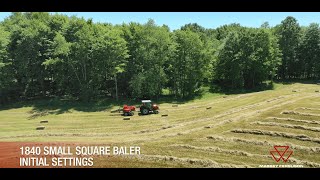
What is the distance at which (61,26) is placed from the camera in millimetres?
60875

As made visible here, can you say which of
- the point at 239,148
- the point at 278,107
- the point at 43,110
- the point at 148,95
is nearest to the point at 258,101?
the point at 278,107

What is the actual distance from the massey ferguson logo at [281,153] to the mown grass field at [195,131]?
0.42 meters

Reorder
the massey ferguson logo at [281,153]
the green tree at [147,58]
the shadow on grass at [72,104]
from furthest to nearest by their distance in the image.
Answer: the green tree at [147,58] < the shadow on grass at [72,104] < the massey ferguson logo at [281,153]

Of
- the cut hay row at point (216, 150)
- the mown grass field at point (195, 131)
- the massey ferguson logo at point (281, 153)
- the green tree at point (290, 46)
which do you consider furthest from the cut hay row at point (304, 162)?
the green tree at point (290, 46)

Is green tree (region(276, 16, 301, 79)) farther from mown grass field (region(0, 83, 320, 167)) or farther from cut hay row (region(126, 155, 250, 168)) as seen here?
cut hay row (region(126, 155, 250, 168))

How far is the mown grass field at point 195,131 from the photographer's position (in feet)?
78.1

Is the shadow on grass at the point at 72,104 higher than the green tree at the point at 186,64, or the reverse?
the green tree at the point at 186,64

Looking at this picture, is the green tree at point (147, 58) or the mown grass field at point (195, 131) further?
the green tree at point (147, 58)

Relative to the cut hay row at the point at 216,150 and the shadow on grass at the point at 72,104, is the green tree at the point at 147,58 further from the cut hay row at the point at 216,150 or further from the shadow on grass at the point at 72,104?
the cut hay row at the point at 216,150

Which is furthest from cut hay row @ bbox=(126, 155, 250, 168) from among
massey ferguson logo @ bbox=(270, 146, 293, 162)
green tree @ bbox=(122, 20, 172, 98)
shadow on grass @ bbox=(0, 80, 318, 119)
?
green tree @ bbox=(122, 20, 172, 98)

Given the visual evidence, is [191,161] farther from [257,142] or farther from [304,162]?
[304,162]

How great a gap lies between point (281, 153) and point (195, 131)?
10.1 meters

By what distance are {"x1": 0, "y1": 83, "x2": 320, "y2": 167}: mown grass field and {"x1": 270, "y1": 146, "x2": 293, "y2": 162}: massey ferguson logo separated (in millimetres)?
415

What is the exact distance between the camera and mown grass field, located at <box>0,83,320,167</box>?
937 inches
